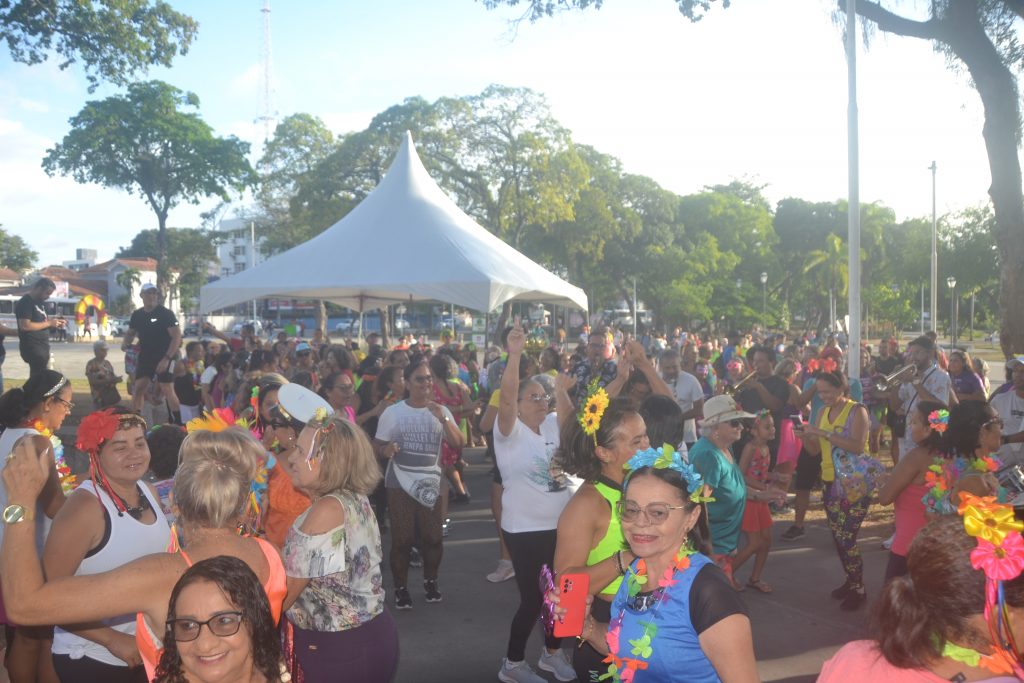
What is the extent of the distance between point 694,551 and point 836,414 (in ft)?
16.4

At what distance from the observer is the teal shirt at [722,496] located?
4.88 m

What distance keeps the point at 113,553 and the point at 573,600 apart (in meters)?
1.75

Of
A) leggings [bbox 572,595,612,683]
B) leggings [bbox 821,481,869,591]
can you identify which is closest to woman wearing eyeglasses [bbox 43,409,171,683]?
leggings [bbox 572,595,612,683]

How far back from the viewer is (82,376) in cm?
2366

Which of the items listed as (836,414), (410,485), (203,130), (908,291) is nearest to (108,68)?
(410,485)

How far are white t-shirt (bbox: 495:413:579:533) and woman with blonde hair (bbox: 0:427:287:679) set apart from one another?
7.47 ft

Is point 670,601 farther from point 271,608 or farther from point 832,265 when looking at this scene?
point 832,265

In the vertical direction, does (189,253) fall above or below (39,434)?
above

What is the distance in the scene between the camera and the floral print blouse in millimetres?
2838

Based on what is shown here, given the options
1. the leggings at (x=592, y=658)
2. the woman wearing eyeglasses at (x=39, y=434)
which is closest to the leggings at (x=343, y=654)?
the leggings at (x=592, y=658)

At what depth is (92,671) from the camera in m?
2.91

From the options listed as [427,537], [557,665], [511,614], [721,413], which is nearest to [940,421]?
[721,413]

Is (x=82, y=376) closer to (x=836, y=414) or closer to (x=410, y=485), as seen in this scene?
(x=410, y=485)

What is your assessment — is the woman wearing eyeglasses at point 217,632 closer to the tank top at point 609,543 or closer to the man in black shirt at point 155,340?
the tank top at point 609,543
